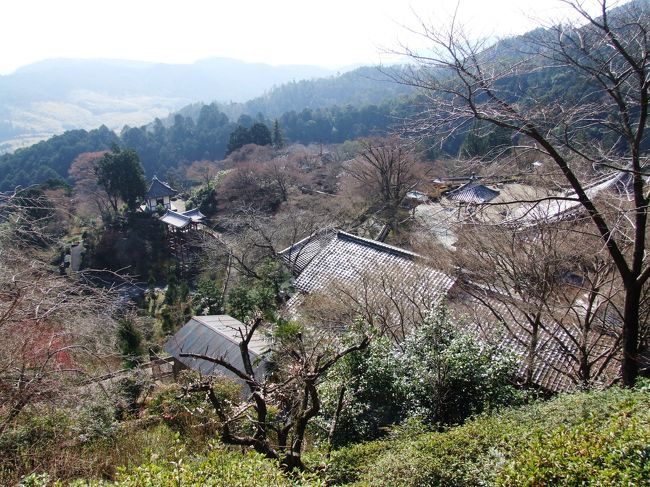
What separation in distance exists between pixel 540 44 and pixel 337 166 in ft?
91.8

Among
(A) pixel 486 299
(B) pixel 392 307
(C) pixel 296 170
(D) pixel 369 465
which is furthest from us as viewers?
(C) pixel 296 170

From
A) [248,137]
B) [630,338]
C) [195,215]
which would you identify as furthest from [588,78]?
[248,137]

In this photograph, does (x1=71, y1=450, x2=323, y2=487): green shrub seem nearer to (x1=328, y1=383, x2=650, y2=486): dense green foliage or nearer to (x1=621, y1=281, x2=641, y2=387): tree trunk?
(x1=328, y1=383, x2=650, y2=486): dense green foliage

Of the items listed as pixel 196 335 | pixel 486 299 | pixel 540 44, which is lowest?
pixel 196 335

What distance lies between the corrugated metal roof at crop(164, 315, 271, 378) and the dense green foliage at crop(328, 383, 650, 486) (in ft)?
20.0

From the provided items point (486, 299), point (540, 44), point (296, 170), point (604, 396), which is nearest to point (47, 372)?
point (604, 396)

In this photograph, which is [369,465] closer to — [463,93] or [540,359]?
[463,93]

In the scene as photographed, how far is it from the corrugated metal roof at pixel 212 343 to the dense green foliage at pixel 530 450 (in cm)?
609

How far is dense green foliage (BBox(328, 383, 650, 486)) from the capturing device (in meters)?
3.38

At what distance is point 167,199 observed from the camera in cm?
3378

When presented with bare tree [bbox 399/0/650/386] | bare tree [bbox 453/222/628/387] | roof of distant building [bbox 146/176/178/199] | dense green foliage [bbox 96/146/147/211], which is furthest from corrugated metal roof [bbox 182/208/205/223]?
bare tree [bbox 399/0/650/386]

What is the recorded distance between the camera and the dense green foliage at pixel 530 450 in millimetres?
3383

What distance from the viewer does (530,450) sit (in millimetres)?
3838

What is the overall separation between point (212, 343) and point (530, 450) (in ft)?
33.0
